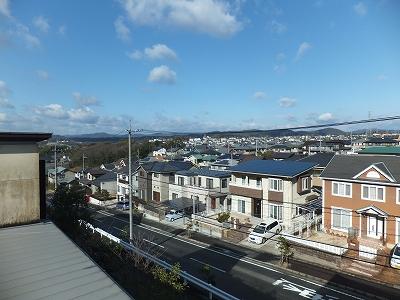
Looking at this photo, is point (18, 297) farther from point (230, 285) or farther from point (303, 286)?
point (303, 286)

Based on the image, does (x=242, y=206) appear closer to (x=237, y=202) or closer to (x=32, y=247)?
(x=237, y=202)

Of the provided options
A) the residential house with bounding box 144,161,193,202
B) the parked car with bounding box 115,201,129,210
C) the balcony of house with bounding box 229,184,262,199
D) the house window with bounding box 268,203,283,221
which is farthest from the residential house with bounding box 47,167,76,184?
the house window with bounding box 268,203,283,221

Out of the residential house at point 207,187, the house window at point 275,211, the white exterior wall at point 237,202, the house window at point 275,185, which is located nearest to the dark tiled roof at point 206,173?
the residential house at point 207,187

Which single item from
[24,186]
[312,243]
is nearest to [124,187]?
[312,243]

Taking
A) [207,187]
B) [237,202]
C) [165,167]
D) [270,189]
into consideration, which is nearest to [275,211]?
[270,189]

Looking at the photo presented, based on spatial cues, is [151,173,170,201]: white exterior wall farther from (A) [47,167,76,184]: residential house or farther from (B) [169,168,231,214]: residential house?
(A) [47,167,76,184]: residential house
